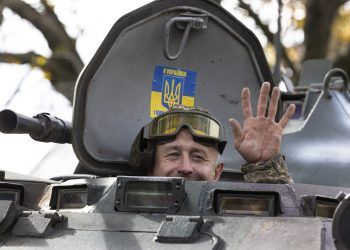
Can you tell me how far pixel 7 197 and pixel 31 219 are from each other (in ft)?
2.56

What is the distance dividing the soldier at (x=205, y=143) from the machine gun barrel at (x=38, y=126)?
521 mm

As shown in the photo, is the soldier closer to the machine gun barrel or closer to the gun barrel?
the machine gun barrel

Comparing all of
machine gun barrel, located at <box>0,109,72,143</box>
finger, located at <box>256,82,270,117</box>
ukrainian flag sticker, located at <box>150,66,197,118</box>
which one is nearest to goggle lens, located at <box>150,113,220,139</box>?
finger, located at <box>256,82,270,117</box>

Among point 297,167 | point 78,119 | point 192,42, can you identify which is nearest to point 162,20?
point 192,42

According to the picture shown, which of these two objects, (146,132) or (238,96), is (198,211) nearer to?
(146,132)

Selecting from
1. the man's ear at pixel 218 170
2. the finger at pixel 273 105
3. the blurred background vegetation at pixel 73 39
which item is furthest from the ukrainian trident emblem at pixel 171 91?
the blurred background vegetation at pixel 73 39

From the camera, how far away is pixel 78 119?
27.6 ft

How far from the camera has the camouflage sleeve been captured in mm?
7711

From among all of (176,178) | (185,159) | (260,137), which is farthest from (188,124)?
(176,178)

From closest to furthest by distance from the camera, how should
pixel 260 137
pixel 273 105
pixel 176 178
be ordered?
pixel 176 178 → pixel 260 137 → pixel 273 105

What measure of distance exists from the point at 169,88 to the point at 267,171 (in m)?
1.46

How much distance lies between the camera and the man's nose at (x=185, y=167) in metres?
7.98

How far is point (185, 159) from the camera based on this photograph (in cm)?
803

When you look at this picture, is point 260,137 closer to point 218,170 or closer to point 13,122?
point 218,170
